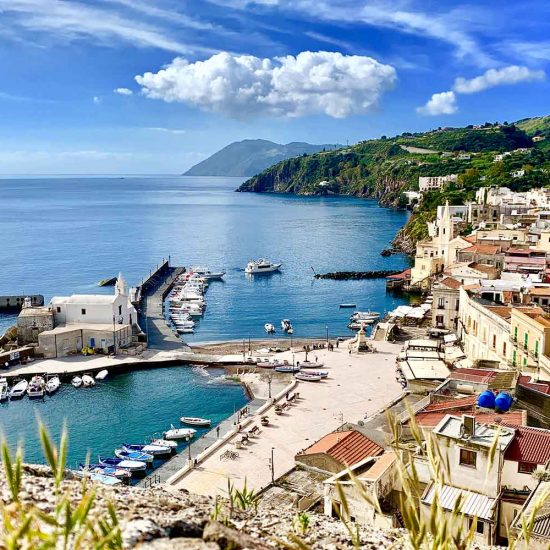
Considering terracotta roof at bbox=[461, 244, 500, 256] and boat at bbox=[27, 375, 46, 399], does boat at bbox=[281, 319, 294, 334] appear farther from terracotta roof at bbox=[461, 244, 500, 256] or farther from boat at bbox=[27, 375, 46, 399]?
boat at bbox=[27, 375, 46, 399]

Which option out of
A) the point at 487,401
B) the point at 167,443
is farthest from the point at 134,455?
the point at 487,401

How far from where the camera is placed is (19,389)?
37781 mm

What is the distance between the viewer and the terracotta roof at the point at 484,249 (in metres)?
59.7

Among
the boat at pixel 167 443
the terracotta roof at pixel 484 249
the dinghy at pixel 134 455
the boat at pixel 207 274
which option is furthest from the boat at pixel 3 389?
the terracotta roof at pixel 484 249

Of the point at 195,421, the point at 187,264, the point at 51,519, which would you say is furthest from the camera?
the point at 187,264

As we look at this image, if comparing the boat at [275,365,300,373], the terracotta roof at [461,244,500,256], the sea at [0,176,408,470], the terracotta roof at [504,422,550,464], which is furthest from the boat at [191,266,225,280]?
the terracotta roof at [504,422,550,464]

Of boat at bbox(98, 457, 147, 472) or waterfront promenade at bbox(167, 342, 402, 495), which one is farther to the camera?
boat at bbox(98, 457, 147, 472)

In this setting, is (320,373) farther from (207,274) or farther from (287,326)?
(207,274)

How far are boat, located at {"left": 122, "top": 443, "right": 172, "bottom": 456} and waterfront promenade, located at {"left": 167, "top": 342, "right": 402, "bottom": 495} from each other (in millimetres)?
→ 3393

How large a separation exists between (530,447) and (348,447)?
7.23m

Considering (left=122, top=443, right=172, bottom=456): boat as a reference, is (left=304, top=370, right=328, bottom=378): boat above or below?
above

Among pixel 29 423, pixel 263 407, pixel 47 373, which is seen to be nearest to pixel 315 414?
pixel 263 407

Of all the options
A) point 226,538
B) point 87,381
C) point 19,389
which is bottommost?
point 87,381

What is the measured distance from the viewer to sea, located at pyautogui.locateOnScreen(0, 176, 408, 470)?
3581cm
